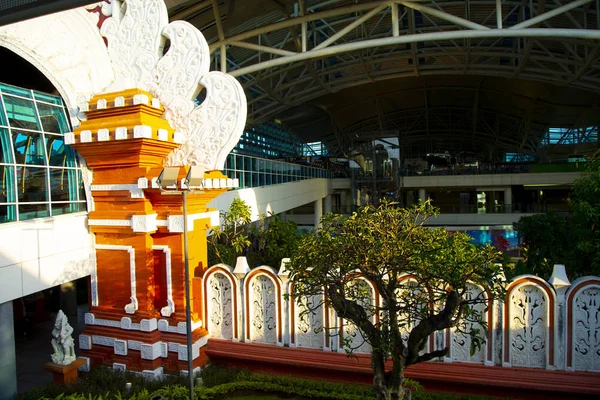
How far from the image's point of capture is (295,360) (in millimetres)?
7234

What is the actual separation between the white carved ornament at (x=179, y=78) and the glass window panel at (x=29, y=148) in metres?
1.61

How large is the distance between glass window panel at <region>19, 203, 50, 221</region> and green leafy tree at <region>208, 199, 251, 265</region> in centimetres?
340

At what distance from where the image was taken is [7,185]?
21.8 feet

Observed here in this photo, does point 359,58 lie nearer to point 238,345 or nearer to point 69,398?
point 238,345

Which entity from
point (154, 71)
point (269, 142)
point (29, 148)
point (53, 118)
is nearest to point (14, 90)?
point (53, 118)

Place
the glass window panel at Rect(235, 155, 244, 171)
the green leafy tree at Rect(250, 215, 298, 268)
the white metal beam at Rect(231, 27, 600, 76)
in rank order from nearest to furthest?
the green leafy tree at Rect(250, 215, 298, 268), the glass window panel at Rect(235, 155, 244, 171), the white metal beam at Rect(231, 27, 600, 76)

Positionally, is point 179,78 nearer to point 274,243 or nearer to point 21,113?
point 21,113

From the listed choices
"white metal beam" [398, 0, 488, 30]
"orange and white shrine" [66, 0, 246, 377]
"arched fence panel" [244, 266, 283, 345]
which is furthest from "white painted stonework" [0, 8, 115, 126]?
"white metal beam" [398, 0, 488, 30]

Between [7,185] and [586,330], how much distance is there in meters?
9.30

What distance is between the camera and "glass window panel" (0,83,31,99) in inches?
267

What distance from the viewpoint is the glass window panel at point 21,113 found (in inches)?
269

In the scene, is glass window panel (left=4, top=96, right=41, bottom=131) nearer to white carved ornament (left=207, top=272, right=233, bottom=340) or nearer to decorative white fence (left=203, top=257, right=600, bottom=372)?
white carved ornament (left=207, top=272, right=233, bottom=340)

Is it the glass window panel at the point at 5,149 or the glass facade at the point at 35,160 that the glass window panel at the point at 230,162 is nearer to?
the glass facade at the point at 35,160

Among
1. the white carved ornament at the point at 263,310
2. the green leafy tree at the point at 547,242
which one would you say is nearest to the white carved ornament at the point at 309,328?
the white carved ornament at the point at 263,310
